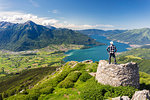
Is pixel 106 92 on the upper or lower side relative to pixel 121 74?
lower

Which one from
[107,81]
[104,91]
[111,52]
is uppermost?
[111,52]

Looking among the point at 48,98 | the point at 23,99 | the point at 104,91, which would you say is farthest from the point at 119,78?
the point at 23,99

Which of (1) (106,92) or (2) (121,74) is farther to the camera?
(2) (121,74)

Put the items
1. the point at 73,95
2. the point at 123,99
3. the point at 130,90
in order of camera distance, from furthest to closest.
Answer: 1. the point at 73,95
2. the point at 130,90
3. the point at 123,99

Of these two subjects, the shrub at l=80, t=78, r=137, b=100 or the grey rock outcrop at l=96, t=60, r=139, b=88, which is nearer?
the shrub at l=80, t=78, r=137, b=100

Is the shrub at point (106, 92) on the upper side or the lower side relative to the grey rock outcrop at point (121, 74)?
lower

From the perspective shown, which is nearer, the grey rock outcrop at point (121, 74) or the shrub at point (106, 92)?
the shrub at point (106, 92)

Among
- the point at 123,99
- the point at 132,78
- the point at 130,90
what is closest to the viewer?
the point at 123,99

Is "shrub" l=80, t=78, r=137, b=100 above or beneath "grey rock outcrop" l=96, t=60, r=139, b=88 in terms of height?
beneath

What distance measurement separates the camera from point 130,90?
55.0 ft

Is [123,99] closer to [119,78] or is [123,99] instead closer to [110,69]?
[119,78]

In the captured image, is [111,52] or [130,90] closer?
[130,90]

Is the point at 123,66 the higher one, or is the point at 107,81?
the point at 123,66

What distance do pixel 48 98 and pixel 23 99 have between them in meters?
5.17
